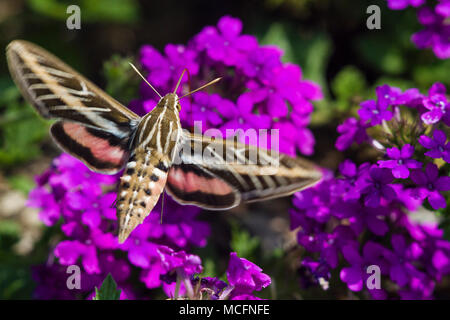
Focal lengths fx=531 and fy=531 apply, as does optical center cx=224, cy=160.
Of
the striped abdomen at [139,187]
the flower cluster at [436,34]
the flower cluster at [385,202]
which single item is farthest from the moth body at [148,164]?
the flower cluster at [436,34]

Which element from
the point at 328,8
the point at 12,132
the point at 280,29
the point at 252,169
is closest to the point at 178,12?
the point at 280,29

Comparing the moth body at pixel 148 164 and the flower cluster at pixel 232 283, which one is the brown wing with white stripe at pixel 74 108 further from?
the flower cluster at pixel 232 283

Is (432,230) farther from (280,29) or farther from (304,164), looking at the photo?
(280,29)

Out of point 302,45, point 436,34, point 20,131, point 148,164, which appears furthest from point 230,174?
point 302,45

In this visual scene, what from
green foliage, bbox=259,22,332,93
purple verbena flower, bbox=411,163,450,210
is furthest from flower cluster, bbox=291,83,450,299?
green foliage, bbox=259,22,332,93

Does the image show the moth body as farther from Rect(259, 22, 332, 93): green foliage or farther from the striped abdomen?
Rect(259, 22, 332, 93): green foliage
